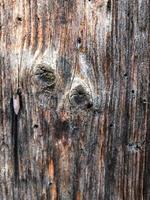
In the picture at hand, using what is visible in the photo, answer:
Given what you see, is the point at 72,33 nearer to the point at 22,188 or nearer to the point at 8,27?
the point at 8,27

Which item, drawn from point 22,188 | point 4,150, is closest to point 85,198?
point 22,188

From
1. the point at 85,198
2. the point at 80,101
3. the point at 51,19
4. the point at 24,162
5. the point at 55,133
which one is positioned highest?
the point at 51,19

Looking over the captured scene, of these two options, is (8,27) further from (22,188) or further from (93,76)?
(22,188)

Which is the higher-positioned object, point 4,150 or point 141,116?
point 141,116

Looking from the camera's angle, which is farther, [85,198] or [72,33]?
[85,198]

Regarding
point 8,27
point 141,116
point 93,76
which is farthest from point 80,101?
point 8,27

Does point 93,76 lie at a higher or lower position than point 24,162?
higher
